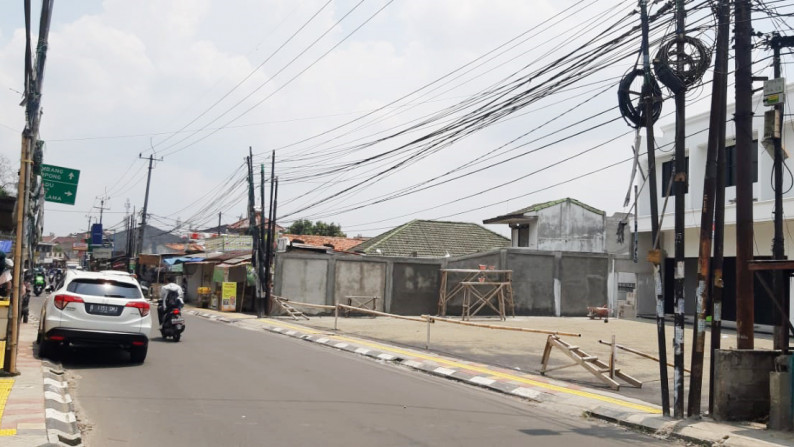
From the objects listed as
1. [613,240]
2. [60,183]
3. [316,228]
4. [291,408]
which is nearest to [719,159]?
[291,408]

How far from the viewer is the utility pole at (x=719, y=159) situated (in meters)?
9.23

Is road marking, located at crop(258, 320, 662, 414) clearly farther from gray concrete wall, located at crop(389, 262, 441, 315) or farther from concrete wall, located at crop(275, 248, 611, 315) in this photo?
gray concrete wall, located at crop(389, 262, 441, 315)

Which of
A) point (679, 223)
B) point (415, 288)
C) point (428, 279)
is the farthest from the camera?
point (428, 279)

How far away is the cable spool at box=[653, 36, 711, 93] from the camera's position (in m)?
9.66

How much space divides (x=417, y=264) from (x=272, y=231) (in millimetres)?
7311

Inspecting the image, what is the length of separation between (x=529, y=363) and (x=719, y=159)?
7.00 meters

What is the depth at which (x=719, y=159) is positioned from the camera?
372 inches

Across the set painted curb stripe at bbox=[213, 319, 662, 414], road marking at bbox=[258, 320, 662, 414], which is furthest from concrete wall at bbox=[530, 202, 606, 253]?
road marking at bbox=[258, 320, 662, 414]

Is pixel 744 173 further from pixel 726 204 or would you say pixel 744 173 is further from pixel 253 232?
pixel 253 232

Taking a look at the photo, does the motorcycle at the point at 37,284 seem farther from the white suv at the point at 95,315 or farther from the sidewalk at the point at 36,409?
the sidewalk at the point at 36,409

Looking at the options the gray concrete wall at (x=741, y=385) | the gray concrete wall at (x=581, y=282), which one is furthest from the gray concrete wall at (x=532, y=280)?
the gray concrete wall at (x=741, y=385)

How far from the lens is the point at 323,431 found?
7.45 meters

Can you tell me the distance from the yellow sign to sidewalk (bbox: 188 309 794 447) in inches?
113

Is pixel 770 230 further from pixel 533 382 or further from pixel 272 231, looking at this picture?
pixel 272 231
